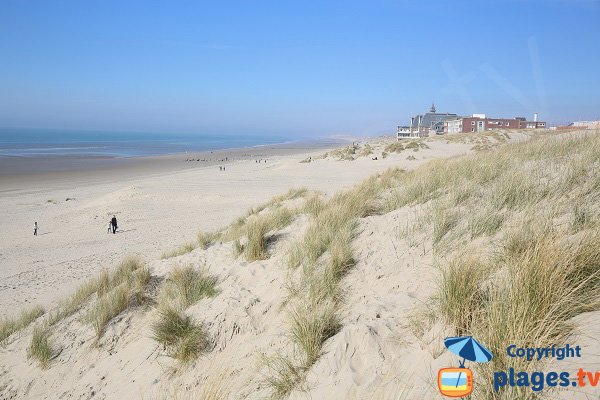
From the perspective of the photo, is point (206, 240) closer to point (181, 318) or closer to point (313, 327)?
point (181, 318)

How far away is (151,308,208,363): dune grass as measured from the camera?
4223 millimetres

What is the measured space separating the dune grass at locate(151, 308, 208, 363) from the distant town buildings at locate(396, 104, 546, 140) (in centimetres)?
5786

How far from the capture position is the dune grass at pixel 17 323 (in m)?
6.17

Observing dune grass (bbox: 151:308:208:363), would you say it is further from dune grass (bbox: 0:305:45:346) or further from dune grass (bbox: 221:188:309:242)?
dune grass (bbox: 221:188:309:242)

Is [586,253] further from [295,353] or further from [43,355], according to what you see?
[43,355]

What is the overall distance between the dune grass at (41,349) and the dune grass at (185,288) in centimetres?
167

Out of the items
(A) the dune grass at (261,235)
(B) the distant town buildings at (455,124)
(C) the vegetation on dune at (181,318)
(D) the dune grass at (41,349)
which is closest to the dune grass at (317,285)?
(A) the dune grass at (261,235)

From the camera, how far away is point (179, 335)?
179 inches

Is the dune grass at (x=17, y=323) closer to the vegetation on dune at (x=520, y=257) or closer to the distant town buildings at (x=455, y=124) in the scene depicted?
the vegetation on dune at (x=520, y=257)

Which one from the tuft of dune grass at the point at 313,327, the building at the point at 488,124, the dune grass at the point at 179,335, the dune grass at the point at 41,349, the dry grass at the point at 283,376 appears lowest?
the dune grass at the point at 41,349

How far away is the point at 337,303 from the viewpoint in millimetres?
4059

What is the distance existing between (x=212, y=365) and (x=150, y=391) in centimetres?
76

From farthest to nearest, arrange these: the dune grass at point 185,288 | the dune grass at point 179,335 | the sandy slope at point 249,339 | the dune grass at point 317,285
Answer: the dune grass at point 185,288, the dune grass at point 179,335, the dune grass at point 317,285, the sandy slope at point 249,339

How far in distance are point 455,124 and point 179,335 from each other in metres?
68.6
